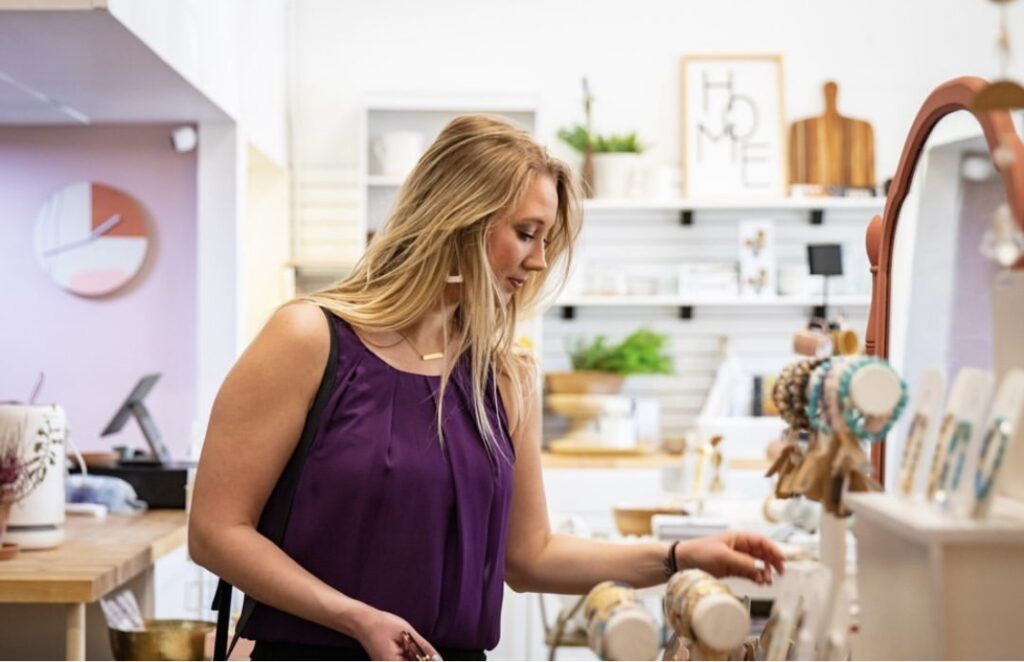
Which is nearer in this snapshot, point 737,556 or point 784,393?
point 784,393

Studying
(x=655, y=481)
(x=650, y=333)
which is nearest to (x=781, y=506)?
(x=655, y=481)

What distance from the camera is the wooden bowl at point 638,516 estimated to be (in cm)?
475

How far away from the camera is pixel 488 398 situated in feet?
6.52

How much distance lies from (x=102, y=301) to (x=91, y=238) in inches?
9.8

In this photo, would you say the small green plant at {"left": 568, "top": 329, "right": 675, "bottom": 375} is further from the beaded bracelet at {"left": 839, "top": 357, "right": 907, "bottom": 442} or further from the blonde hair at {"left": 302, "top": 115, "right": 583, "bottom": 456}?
the beaded bracelet at {"left": 839, "top": 357, "right": 907, "bottom": 442}

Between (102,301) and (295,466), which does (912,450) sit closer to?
(295,466)

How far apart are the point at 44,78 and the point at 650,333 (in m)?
3.13

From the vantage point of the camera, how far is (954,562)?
4.09ft

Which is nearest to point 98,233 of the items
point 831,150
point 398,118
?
point 398,118

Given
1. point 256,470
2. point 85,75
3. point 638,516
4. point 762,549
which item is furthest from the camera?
point 638,516

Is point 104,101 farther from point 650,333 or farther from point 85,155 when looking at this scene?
point 650,333

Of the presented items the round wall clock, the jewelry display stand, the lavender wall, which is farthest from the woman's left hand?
the round wall clock

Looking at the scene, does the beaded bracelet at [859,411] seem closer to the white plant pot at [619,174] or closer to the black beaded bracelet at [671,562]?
the black beaded bracelet at [671,562]

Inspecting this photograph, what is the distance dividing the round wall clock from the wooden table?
1.94 metres
